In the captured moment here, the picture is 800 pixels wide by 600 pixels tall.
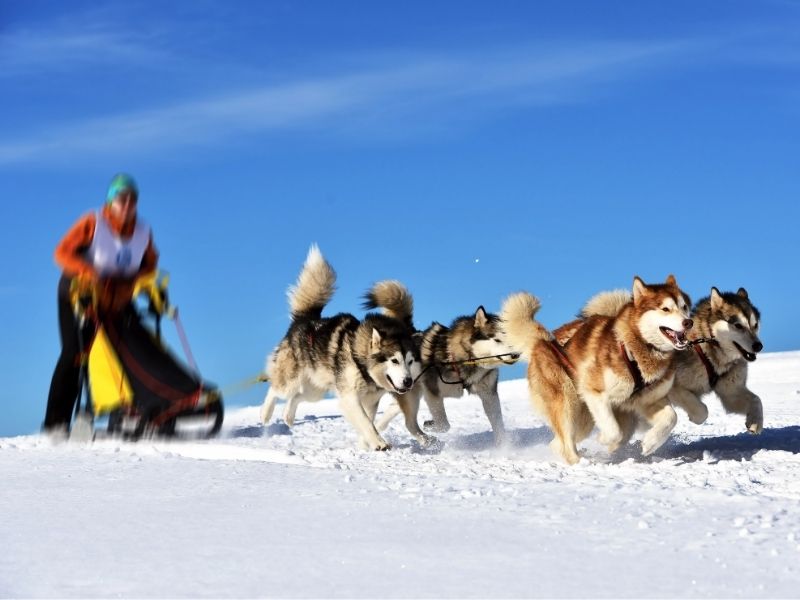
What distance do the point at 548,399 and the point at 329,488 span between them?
2.30 meters

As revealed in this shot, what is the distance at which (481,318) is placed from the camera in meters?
8.16

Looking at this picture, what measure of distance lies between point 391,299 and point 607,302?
198cm

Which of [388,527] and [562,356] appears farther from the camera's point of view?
[562,356]

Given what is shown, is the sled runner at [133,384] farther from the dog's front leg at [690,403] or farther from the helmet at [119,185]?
the dog's front leg at [690,403]

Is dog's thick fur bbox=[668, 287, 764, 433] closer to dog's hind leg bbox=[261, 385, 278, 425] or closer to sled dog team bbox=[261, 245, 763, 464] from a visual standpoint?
sled dog team bbox=[261, 245, 763, 464]

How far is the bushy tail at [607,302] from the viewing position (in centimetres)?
704

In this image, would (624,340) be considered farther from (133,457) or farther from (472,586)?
(472,586)

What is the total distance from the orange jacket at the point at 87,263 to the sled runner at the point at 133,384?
6cm

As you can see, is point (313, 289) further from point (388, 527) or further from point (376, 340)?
point (388, 527)

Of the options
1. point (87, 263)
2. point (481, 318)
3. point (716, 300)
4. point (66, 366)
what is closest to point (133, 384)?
point (66, 366)

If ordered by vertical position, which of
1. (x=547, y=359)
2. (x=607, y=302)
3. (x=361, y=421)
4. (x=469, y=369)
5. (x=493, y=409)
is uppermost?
(x=607, y=302)

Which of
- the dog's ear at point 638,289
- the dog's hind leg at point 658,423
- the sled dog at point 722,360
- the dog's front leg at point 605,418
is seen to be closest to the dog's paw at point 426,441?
the sled dog at point 722,360

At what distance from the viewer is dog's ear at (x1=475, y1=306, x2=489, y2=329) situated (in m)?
8.12

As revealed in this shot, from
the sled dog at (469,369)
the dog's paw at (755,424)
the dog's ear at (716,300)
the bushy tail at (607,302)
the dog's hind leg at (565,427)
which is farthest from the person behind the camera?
the sled dog at (469,369)
